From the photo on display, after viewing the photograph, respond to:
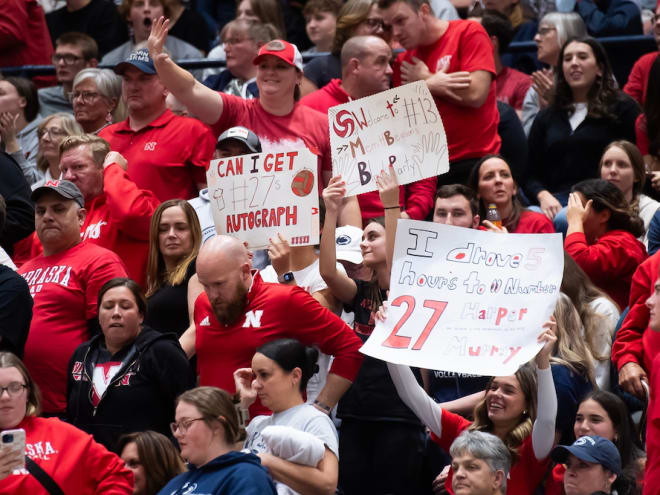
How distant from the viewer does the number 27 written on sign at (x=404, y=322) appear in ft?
22.6

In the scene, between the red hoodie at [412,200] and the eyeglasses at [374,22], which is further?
the eyeglasses at [374,22]

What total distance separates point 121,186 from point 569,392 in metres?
2.91

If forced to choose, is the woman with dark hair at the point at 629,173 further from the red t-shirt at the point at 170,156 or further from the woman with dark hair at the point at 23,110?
the woman with dark hair at the point at 23,110

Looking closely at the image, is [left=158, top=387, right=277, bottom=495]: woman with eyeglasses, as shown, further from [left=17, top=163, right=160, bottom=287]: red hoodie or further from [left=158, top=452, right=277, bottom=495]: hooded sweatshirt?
[left=17, top=163, right=160, bottom=287]: red hoodie

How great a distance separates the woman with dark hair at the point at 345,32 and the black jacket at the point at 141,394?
363 cm

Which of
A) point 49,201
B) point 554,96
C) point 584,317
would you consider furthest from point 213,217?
point 554,96

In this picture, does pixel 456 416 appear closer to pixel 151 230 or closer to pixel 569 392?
pixel 569 392

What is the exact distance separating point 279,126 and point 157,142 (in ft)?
2.65

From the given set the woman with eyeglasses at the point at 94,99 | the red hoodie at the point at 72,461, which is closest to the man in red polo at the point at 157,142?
the woman with eyeglasses at the point at 94,99

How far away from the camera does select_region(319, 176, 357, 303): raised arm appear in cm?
749

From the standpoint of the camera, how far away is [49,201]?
8211 millimetres

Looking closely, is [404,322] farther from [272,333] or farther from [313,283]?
[313,283]

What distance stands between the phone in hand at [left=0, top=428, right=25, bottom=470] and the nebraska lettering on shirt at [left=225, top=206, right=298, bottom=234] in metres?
2.16

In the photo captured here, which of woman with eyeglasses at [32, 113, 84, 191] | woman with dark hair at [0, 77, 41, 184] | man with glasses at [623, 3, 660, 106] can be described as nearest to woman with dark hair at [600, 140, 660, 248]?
man with glasses at [623, 3, 660, 106]
